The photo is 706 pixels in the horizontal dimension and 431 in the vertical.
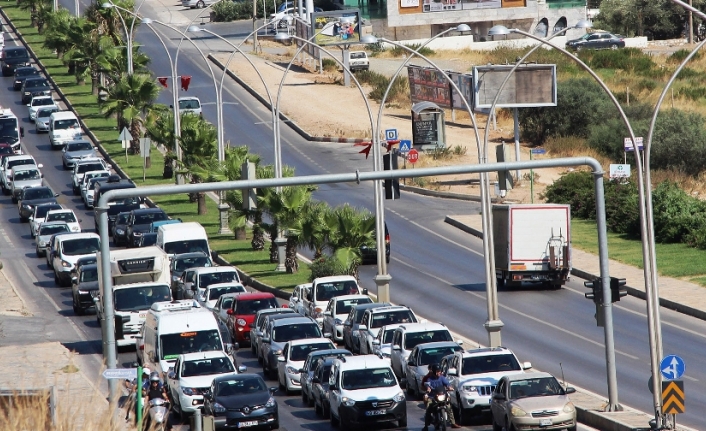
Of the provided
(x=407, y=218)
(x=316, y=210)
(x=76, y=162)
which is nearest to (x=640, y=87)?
(x=407, y=218)

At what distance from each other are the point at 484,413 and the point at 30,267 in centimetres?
2818

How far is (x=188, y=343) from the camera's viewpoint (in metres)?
32.0

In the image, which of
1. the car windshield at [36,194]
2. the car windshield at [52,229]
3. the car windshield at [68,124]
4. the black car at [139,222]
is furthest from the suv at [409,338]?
the car windshield at [68,124]

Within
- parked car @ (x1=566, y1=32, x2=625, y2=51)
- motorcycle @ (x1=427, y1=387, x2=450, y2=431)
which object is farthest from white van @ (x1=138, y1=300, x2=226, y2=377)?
parked car @ (x1=566, y1=32, x2=625, y2=51)

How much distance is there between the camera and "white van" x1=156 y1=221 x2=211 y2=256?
47.6 meters

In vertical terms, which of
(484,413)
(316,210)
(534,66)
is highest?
(534,66)

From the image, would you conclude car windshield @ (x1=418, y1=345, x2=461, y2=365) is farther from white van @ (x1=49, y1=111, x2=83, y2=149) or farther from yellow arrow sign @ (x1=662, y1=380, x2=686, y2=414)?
white van @ (x1=49, y1=111, x2=83, y2=149)

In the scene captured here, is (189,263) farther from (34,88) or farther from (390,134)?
(34,88)

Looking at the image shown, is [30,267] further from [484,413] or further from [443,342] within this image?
[484,413]

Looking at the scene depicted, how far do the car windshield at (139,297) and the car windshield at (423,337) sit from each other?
9126 mm

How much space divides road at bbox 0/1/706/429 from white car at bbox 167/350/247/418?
198 cm

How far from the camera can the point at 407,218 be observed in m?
59.9

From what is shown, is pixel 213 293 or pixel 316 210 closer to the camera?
pixel 213 293

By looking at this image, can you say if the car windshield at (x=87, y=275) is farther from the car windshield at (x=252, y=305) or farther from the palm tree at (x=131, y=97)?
the palm tree at (x=131, y=97)
